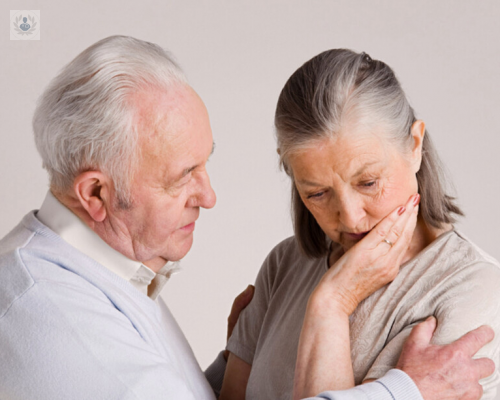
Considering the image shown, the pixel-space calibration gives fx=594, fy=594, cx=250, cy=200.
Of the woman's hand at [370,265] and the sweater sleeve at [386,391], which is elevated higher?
the woman's hand at [370,265]

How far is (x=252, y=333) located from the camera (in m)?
1.95

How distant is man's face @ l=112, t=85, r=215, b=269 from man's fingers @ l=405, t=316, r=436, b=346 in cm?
61

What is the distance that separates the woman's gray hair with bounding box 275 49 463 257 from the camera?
1419 millimetres

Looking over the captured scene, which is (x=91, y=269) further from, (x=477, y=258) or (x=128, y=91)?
(x=477, y=258)

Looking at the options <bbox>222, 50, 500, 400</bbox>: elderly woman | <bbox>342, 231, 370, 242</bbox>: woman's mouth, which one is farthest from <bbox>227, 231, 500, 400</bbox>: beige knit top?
<bbox>342, 231, 370, 242</bbox>: woman's mouth

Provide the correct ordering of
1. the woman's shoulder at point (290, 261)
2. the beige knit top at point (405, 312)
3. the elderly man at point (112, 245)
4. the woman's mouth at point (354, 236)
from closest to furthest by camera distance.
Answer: the elderly man at point (112, 245) → the beige knit top at point (405, 312) → the woman's mouth at point (354, 236) → the woman's shoulder at point (290, 261)

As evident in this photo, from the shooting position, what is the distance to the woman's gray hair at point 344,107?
142cm

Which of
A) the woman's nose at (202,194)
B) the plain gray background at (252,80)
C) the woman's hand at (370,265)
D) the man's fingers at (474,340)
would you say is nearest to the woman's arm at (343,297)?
the woman's hand at (370,265)

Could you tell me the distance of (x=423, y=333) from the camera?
4.27ft

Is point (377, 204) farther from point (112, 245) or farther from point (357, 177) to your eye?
point (112, 245)

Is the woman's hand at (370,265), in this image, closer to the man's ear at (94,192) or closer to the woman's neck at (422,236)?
the woman's neck at (422,236)

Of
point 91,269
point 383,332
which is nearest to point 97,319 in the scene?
point 91,269

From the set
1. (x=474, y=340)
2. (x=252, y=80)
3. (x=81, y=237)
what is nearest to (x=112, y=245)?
(x=81, y=237)

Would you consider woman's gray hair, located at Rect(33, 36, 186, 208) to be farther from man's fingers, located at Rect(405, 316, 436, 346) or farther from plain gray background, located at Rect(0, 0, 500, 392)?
plain gray background, located at Rect(0, 0, 500, 392)
